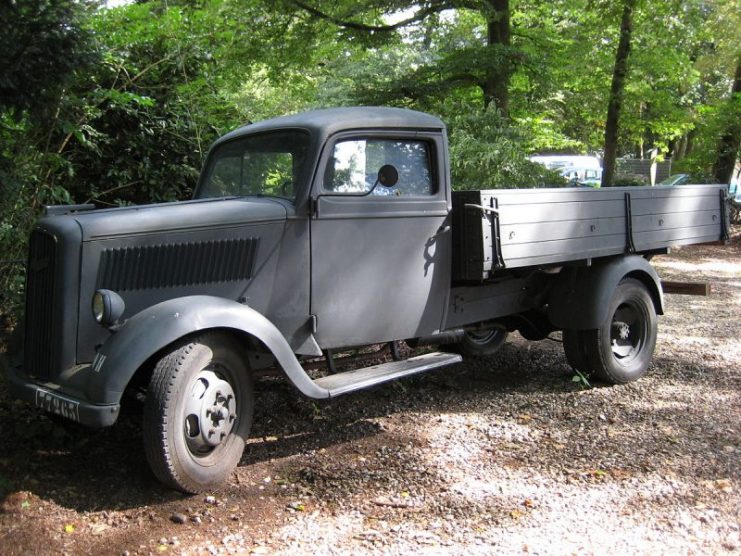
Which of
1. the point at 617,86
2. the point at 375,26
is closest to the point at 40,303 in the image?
the point at 375,26

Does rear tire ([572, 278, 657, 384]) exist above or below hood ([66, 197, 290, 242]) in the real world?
below

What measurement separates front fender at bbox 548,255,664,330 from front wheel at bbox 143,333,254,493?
260 cm

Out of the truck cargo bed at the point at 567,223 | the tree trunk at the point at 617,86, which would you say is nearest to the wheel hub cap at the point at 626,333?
the truck cargo bed at the point at 567,223

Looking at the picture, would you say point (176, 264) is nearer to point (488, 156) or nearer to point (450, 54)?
point (488, 156)

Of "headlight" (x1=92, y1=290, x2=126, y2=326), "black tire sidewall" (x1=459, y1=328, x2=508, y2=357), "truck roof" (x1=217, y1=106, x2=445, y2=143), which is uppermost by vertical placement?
"truck roof" (x1=217, y1=106, x2=445, y2=143)

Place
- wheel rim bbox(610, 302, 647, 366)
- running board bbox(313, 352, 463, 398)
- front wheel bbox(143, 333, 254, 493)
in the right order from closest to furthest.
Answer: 1. front wheel bbox(143, 333, 254, 493)
2. running board bbox(313, 352, 463, 398)
3. wheel rim bbox(610, 302, 647, 366)

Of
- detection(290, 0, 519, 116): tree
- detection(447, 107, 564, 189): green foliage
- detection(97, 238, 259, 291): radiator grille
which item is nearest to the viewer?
detection(97, 238, 259, 291): radiator grille

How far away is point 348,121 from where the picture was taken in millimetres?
4289

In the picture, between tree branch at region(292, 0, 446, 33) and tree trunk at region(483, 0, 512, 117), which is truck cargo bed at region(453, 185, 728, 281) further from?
tree branch at region(292, 0, 446, 33)

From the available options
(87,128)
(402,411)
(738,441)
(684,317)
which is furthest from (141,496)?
(684,317)

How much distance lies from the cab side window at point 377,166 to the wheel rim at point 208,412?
4.32 ft

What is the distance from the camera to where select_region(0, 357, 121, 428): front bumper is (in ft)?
10.4

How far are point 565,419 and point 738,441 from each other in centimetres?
102

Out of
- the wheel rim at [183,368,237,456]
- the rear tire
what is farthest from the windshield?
the rear tire
